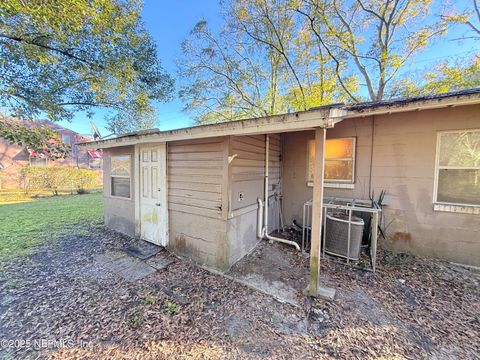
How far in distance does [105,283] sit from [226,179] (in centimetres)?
246

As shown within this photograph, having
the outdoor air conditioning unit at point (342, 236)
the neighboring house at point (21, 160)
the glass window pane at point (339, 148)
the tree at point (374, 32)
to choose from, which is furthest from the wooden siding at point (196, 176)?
the neighboring house at point (21, 160)

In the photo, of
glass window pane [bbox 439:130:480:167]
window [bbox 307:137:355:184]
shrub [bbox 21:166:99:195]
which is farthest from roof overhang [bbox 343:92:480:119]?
shrub [bbox 21:166:99:195]

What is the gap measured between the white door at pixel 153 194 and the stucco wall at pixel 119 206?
371mm

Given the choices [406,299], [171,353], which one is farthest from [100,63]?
[406,299]

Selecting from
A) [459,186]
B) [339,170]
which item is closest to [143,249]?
[339,170]

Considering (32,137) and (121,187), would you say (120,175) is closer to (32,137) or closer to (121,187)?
(121,187)

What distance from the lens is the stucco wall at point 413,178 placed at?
3.40m

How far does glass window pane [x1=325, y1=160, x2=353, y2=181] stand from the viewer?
14.5ft

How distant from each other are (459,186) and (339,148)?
6.79 ft

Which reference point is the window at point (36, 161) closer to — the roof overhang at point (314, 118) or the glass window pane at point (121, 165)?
the glass window pane at point (121, 165)

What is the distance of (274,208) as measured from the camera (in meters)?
4.95

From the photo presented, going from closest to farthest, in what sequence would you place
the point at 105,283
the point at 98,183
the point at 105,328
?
the point at 105,328 → the point at 105,283 → the point at 98,183

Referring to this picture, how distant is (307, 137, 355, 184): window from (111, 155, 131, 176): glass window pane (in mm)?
4806

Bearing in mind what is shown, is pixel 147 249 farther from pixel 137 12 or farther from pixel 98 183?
pixel 98 183
